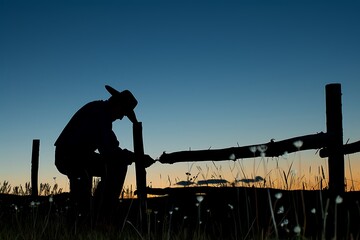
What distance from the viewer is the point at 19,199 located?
1074cm

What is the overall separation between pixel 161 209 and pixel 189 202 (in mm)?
630

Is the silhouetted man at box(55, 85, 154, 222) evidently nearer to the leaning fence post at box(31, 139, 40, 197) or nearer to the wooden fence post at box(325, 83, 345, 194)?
the wooden fence post at box(325, 83, 345, 194)

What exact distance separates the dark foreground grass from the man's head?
1462 mm

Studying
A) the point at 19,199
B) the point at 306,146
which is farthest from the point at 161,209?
the point at 19,199

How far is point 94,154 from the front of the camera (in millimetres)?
6969

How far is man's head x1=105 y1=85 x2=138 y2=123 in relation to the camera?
7.19 m

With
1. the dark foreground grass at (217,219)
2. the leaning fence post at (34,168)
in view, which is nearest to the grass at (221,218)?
the dark foreground grass at (217,219)

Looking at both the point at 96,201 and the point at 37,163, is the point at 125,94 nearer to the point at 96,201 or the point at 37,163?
the point at 96,201

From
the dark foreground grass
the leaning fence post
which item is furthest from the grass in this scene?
the leaning fence post

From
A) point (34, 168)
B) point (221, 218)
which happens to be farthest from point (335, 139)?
point (34, 168)

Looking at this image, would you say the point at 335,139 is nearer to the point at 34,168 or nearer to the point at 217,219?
the point at 217,219

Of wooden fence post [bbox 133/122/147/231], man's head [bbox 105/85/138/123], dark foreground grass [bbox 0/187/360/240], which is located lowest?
dark foreground grass [bbox 0/187/360/240]

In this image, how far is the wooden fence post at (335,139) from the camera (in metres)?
4.88

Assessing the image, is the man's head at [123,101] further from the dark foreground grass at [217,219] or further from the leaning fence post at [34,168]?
the leaning fence post at [34,168]
